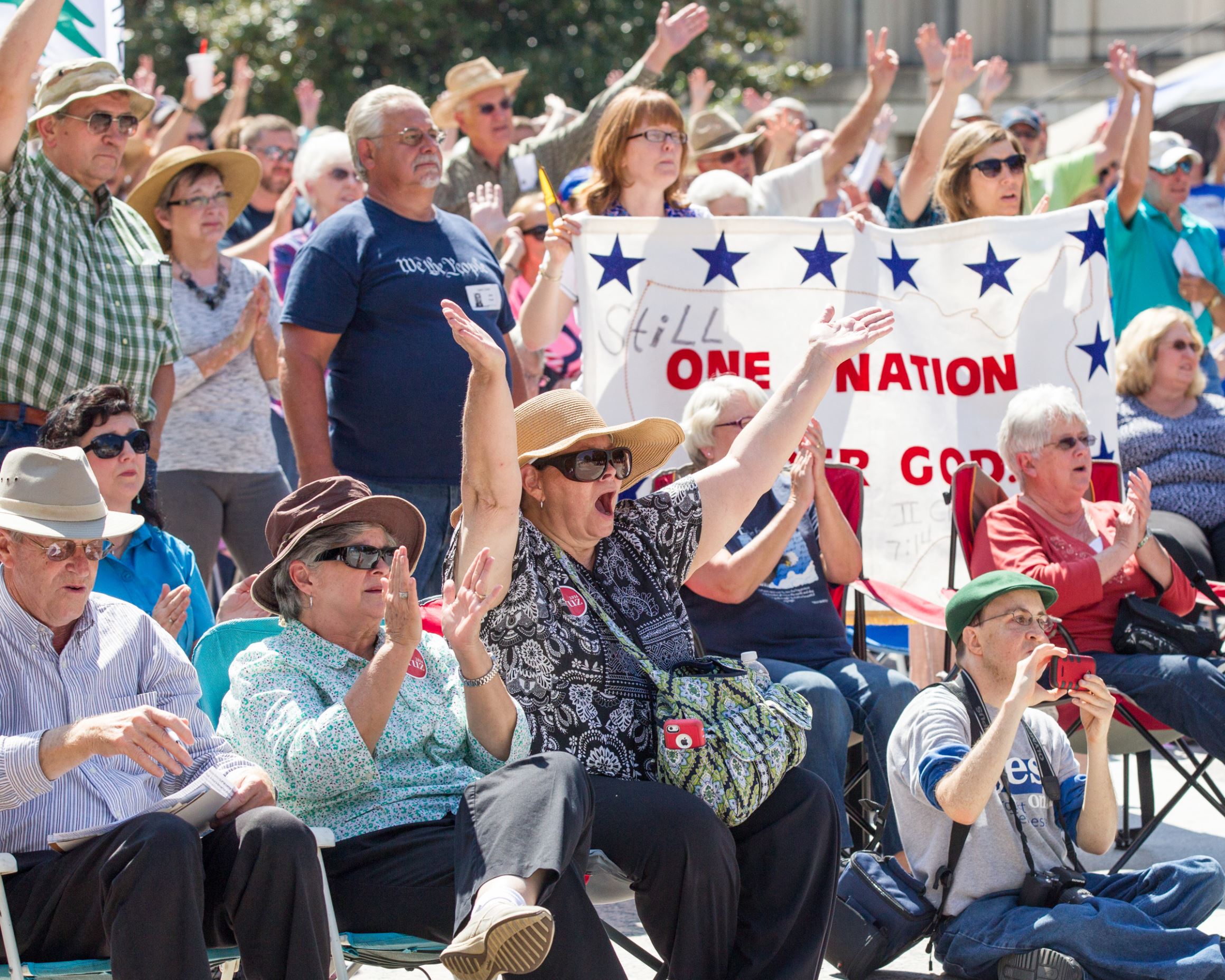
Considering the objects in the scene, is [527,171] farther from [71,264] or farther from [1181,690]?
[1181,690]

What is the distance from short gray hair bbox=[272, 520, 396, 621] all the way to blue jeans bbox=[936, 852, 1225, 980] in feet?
5.82

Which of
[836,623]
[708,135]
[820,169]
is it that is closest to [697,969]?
[836,623]

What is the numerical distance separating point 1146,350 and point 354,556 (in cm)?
413

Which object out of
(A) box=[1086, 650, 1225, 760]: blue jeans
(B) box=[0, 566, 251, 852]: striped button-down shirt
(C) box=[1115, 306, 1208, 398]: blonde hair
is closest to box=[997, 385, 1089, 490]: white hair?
(A) box=[1086, 650, 1225, 760]: blue jeans

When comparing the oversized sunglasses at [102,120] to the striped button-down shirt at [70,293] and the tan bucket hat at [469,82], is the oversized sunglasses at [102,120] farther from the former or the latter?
the tan bucket hat at [469,82]

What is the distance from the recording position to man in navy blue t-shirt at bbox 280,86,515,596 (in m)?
5.00

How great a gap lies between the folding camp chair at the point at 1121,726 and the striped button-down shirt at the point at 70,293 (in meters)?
2.71

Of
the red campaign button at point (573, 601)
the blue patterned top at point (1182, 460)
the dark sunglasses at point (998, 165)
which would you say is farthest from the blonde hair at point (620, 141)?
the red campaign button at point (573, 601)

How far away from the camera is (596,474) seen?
3.98m

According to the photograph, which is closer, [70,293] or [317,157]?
[70,293]

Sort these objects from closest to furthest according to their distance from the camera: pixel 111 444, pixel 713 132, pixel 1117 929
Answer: pixel 1117 929 < pixel 111 444 < pixel 713 132

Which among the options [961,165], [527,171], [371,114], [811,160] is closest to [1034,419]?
[961,165]

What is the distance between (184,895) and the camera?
3.14 m

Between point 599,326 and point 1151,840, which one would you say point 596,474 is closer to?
point 599,326
